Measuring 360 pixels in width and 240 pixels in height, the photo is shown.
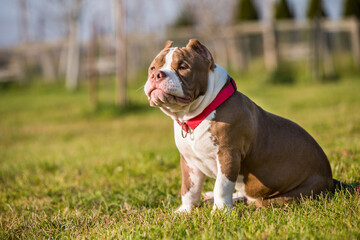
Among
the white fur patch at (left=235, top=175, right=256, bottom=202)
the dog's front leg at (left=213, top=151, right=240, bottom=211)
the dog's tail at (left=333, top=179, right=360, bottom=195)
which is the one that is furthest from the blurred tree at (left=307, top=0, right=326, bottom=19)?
the dog's front leg at (left=213, top=151, right=240, bottom=211)

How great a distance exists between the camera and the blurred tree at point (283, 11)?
20112 millimetres

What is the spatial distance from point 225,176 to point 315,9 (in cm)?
1546

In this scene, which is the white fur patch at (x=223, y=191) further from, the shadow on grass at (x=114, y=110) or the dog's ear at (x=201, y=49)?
the shadow on grass at (x=114, y=110)

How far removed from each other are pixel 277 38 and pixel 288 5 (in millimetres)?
4480

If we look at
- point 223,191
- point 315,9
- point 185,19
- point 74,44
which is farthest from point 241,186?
point 185,19

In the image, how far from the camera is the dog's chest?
2553 millimetres

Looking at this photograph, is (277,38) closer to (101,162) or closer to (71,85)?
(71,85)

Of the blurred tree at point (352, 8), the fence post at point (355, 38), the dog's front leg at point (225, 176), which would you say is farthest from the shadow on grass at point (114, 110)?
the blurred tree at point (352, 8)

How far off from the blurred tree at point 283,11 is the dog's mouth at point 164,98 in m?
19.3

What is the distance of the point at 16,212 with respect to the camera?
10.3ft

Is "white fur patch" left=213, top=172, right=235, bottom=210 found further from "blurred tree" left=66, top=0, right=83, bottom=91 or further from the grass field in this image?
"blurred tree" left=66, top=0, right=83, bottom=91

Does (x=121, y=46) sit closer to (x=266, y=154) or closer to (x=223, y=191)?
(x=266, y=154)

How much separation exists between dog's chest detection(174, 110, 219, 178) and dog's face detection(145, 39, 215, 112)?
0.64 feet

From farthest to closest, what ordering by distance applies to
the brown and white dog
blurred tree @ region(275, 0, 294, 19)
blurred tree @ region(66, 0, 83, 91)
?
blurred tree @ region(275, 0, 294, 19)
blurred tree @ region(66, 0, 83, 91)
the brown and white dog
